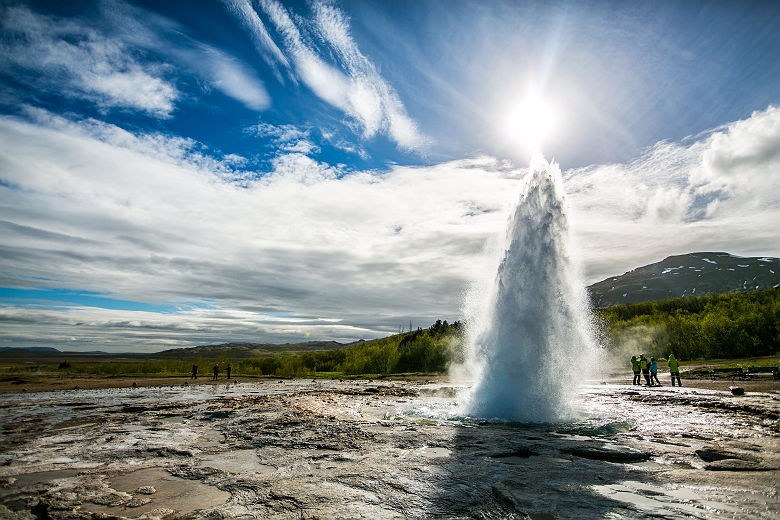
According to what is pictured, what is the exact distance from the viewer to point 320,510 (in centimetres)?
498

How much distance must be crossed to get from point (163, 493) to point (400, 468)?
367 cm

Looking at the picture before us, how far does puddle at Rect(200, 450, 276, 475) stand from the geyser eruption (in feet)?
26.4

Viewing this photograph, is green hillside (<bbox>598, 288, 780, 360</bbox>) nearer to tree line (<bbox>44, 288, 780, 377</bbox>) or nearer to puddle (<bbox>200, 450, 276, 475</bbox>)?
tree line (<bbox>44, 288, 780, 377</bbox>)

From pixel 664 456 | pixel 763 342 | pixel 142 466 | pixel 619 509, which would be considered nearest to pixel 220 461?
pixel 142 466

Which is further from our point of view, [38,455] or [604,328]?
[604,328]

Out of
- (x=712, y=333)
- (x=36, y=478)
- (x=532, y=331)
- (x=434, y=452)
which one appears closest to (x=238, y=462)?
(x=36, y=478)

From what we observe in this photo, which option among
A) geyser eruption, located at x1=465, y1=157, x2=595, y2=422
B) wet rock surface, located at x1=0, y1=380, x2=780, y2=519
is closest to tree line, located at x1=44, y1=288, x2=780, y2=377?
geyser eruption, located at x1=465, y1=157, x2=595, y2=422

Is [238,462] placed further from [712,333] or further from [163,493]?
[712,333]

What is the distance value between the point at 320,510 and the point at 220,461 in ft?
12.4

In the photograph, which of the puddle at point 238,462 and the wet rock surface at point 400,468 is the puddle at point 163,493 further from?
the puddle at point 238,462

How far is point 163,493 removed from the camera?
581 centimetres

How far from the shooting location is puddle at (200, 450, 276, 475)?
23.1 feet

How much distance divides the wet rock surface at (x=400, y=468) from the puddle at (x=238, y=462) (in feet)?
0.12

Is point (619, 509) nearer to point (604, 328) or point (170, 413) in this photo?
point (170, 413)
